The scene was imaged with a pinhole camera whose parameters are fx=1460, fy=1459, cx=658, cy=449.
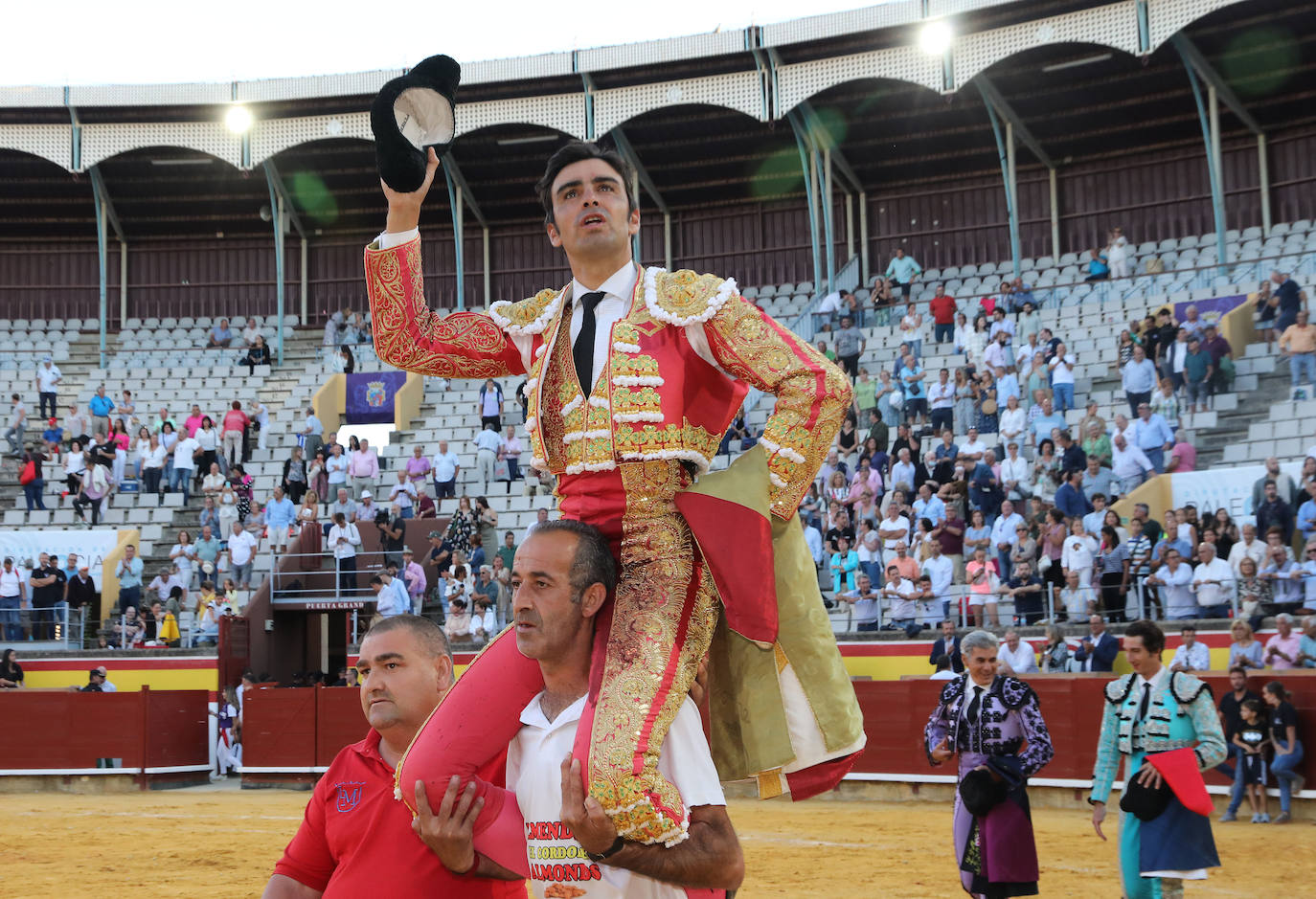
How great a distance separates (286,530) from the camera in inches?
683

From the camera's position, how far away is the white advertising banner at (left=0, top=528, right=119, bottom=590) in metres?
17.7

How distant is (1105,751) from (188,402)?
17.8 meters

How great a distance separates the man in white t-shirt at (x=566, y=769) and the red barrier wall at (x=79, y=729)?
13570mm

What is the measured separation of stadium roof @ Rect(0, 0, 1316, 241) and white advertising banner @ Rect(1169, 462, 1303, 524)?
7.10 meters

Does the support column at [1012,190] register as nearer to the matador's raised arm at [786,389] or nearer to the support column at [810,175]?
the support column at [810,175]

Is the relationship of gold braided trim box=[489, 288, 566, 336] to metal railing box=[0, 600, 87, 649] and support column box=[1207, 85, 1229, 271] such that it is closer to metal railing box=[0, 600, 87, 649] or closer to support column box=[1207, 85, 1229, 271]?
metal railing box=[0, 600, 87, 649]

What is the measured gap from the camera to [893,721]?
1292 cm

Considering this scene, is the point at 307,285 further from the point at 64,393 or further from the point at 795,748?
the point at 795,748

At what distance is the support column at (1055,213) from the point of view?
69.4 ft

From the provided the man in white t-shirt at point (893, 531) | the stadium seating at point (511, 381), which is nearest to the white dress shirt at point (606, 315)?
the man in white t-shirt at point (893, 531)

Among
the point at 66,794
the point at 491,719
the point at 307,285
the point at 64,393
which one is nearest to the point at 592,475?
the point at 491,719

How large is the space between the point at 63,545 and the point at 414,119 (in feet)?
53.2

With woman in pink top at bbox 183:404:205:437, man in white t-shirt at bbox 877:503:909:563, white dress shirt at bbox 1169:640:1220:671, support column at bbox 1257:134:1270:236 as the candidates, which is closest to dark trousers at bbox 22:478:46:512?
woman in pink top at bbox 183:404:205:437

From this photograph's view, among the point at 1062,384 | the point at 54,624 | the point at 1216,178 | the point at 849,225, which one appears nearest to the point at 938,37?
the point at 1216,178
